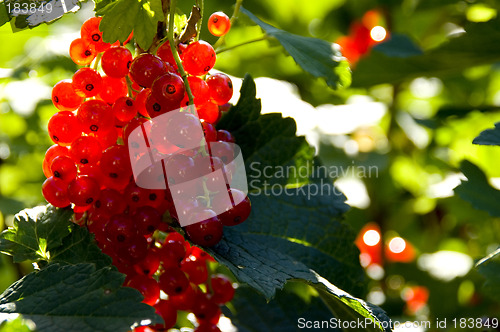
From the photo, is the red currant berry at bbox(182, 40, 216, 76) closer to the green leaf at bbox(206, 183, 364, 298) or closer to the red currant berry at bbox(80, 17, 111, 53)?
the red currant berry at bbox(80, 17, 111, 53)

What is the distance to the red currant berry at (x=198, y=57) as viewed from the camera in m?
0.89

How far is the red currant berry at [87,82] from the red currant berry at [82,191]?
15cm

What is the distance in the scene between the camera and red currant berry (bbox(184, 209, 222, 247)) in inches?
32.8

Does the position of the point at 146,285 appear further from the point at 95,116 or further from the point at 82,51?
the point at 82,51

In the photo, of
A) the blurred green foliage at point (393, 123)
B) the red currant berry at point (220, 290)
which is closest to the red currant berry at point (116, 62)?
the red currant berry at point (220, 290)

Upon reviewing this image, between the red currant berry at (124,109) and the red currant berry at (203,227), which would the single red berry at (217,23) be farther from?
the red currant berry at (203,227)

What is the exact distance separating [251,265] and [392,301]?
3.94 feet

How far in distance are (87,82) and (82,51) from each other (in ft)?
0.23

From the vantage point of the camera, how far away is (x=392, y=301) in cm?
191

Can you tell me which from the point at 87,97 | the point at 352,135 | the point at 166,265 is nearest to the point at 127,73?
the point at 87,97

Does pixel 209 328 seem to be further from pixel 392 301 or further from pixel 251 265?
pixel 392 301

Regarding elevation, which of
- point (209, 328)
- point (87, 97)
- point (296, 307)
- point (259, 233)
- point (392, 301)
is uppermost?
point (87, 97)

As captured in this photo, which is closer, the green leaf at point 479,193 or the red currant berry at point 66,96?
the red currant berry at point 66,96

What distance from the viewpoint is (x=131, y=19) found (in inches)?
33.4
